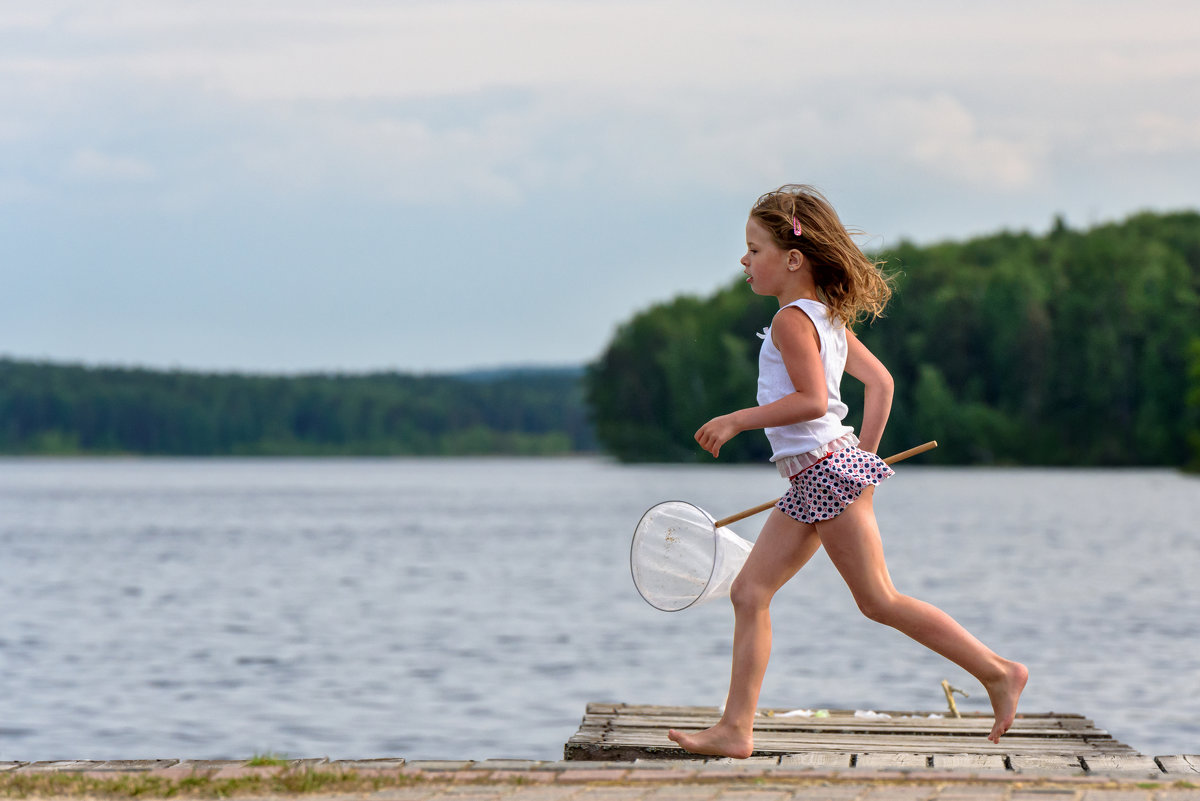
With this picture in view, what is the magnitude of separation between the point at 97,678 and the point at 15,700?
4.47 ft

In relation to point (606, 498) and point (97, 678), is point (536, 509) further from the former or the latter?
point (97, 678)

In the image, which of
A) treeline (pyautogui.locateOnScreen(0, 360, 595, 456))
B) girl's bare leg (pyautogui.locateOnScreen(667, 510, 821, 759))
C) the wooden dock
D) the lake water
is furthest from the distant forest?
treeline (pyautogui.locateOnScreen(0, 360, 595, 456))

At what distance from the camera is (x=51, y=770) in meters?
4.59

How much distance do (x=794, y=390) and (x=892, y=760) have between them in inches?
52.0

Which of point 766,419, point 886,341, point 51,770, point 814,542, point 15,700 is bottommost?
point 15,700

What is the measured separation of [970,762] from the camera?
5168 millimetres

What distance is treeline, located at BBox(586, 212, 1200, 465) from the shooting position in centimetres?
8200

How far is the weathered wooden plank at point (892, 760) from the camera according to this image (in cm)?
507

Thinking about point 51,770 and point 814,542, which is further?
point 814,542

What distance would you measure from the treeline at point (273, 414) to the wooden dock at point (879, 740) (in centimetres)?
17078

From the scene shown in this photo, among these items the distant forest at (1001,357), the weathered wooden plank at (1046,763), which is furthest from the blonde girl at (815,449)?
the distant forest at (1001,357)

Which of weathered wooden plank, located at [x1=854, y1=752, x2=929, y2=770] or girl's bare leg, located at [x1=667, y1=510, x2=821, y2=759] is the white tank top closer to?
girl's bare leg, located at [x1=667, y1=510, x2=821, y2=759]

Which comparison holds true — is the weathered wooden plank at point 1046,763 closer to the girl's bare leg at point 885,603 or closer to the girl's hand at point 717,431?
the girl's bare leg at point 885,603

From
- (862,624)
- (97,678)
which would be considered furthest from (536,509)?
(97,678)
